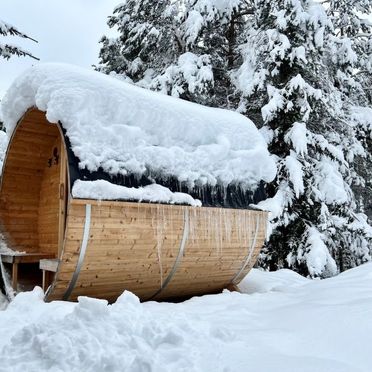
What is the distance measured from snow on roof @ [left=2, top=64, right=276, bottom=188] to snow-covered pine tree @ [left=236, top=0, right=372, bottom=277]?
123 inches

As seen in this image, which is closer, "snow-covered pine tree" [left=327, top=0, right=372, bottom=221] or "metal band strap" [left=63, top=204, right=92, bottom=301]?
"metal band strap" [left=63, top=204, right=92, bottom=301]

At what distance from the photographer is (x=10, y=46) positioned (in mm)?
10688

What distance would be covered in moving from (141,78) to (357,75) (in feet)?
23.7

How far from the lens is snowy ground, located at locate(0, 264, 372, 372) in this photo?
311 cm

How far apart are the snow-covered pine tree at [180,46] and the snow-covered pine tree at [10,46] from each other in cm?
369

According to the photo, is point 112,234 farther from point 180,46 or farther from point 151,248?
point 180,46

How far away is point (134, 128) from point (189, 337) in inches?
117

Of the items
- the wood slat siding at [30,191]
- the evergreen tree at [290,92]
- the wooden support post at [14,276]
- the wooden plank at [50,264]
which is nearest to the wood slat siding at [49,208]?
the wood slat siding at [30,191]

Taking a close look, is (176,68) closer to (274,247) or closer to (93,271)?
(274,247)

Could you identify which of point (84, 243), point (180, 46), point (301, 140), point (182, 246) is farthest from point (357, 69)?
point (84, 243)

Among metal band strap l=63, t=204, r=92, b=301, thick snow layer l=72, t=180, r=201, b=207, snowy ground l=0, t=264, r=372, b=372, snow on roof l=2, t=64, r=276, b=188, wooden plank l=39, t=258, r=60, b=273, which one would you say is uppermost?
snow on roof l=2, t=64, r=276, b=188

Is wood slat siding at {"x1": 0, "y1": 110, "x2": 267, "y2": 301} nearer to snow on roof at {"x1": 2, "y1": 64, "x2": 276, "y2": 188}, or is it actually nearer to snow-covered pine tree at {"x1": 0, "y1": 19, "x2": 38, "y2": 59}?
snow on roof at {"x1": 2, "y1": 64, "x2": 276, "y2": 188}

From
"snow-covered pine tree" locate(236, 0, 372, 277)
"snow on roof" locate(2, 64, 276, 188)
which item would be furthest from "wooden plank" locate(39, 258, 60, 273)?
"snow-covered pine tree" locate(236, 0, 372, 277)

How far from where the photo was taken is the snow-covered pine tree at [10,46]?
404 inches
